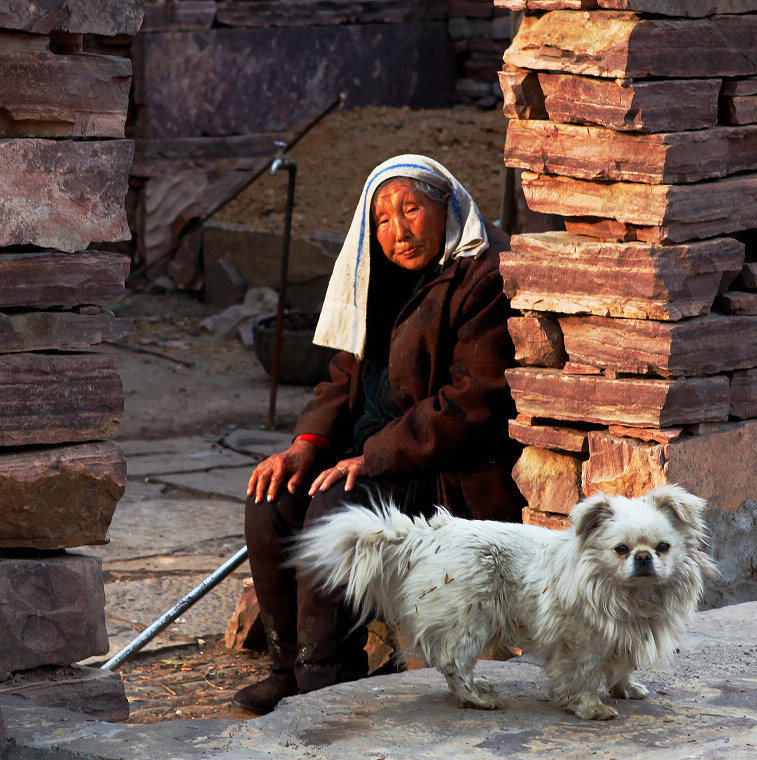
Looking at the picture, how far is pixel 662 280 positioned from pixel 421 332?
77cm

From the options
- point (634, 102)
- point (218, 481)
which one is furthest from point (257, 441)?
point (634, 102)

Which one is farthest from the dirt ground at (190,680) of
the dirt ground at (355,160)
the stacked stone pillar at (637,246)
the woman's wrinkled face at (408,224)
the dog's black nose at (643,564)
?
the dirt ground at (355,160)

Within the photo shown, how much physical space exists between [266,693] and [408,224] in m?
1.51

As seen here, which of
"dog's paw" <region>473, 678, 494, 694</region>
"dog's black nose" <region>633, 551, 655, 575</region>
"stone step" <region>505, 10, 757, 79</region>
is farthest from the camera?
"stone step" <region>505, 10, 757, 79</region>

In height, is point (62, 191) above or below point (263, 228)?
below

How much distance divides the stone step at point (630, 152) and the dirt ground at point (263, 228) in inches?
168

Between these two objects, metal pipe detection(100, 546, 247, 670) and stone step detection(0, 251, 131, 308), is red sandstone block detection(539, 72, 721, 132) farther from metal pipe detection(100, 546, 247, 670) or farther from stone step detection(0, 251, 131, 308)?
metal pipe detection(100, 546, 247, 670)

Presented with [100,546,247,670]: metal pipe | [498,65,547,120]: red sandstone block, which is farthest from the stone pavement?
[498,65,547,120]: red sandstone block

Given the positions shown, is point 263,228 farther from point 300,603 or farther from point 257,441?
point 300,603

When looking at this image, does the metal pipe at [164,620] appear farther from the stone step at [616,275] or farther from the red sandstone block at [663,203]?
the red sandstone block at [663,203]

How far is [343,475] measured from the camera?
368 centimetres

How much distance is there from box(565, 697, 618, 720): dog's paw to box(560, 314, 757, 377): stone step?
3.31 ft

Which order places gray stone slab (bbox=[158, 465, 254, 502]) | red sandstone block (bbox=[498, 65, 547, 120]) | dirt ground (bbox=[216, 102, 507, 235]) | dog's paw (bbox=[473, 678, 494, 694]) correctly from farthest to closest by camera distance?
dirt ground (bbox=[216, 102, 507, 235]) < gray stone slab (bbox=[158, 465, 254, 502]) < red sandstone block (bbox=[498, 65, 547, 120]) < dog's paw (bbox=[473, 678, 494, 694])

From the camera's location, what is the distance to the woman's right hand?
378cm
